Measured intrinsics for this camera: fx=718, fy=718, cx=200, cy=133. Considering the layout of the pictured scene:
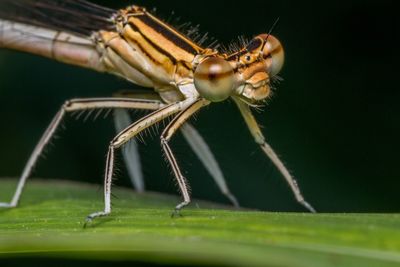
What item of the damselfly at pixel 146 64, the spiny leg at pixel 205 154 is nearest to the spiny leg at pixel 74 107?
the damselfly at pixel 146 64

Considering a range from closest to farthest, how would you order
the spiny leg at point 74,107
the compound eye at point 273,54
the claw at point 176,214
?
the claw at point 176,214, the compound eye at point 273,54, the spiny leg at point 74,107

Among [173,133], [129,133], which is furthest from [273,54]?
[129,133]

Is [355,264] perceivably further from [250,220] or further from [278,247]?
[250,220]

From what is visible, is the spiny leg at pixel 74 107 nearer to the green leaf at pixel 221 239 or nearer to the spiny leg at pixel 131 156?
the spiny leg at pixel 131 156

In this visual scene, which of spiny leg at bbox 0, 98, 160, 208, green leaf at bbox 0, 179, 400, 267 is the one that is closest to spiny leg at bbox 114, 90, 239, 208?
spiny leg at bbox 0, 98, 160, 208

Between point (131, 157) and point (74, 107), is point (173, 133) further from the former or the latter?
point (131, 157)

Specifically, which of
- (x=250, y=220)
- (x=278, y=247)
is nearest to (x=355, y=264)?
(x=278, y=247)

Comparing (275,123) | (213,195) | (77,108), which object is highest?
(77,108)

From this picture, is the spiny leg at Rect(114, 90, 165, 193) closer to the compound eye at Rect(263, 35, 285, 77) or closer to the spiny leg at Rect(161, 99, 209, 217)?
the spiny leg at Rect(161, 99, 209, 217)
